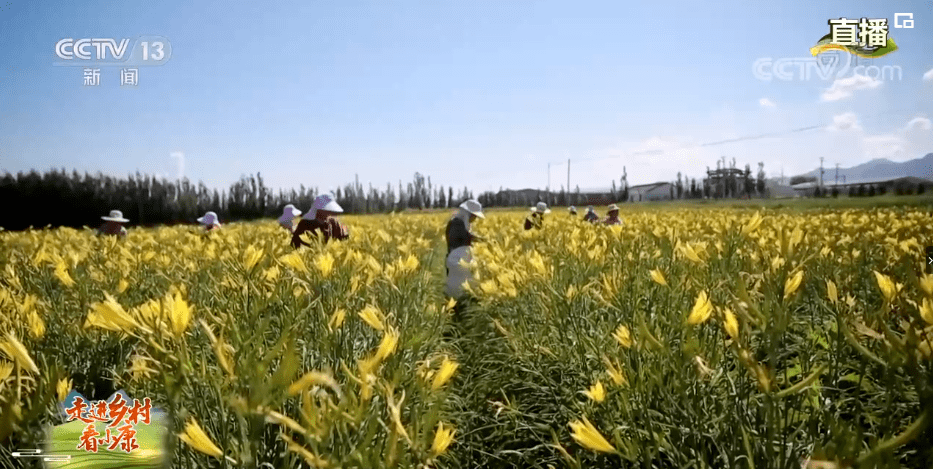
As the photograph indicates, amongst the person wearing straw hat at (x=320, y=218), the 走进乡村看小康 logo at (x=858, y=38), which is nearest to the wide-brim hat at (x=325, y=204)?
the person wearing straw hat at (x=320, y=218)

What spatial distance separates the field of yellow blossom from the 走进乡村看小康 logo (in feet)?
3.42

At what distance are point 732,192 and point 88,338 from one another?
49284 millimetres

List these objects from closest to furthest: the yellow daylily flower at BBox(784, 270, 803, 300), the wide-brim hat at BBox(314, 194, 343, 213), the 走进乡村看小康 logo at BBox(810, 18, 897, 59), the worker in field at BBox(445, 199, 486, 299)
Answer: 1. the yellow daylily flower at BBox(784, 270, 803, 300)
2. the 走进乡村看小康 logo at BBox(810, 18, 897, 59)
3. the wide-brim hat at BBox(314, 194, 343, 213)
4. the worker in field at BBox(445, 199, 486, 299)

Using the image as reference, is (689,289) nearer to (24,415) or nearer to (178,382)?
(178,382)

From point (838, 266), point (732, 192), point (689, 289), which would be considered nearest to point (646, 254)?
point (689, 289)

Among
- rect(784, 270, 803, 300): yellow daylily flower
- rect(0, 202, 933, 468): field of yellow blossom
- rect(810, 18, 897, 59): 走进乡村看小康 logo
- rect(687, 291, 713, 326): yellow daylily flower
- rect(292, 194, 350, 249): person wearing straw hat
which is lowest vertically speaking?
rect(0, 202, 933, 468): field of yellow blossom

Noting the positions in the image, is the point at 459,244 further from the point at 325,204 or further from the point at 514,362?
the point at 514,362

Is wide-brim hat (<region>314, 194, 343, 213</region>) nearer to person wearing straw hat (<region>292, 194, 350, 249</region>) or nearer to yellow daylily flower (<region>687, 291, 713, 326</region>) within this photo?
person wearing straw hat (<region>292, 194, 350, 249</region>)

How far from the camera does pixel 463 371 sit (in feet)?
11.0

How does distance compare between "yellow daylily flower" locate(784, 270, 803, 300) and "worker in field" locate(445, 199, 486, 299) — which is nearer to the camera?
"yellow daylily flower" locate(784, 270, 803, 300)

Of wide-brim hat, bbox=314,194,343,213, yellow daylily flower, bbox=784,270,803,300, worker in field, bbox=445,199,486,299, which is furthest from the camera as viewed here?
worker in field, bbox=445,199,486,299

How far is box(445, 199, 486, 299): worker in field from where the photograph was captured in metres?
6.07

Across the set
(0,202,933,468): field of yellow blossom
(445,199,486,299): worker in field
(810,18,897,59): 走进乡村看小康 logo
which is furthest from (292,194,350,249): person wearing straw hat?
(810,18,897,59): 走进乡村看小康 logo

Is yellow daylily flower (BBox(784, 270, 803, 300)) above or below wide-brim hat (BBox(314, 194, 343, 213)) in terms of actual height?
below
